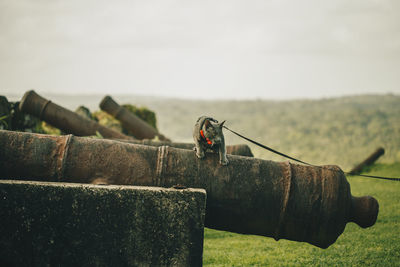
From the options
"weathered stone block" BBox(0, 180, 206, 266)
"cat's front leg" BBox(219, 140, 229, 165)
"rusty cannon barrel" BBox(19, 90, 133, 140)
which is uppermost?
"rusty cannon barrel" BBox(19, 90, 133, 140)

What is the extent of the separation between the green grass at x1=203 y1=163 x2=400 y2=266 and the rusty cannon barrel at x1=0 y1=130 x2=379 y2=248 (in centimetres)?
129

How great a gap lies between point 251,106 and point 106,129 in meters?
32.5

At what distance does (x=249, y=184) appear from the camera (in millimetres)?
3965

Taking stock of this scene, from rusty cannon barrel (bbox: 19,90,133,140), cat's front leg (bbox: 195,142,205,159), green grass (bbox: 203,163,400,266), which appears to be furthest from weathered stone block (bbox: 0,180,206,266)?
rusty cannon barrel (bbox: 19,90,133,140)

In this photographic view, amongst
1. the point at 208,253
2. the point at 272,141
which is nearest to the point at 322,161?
the point at 272,141

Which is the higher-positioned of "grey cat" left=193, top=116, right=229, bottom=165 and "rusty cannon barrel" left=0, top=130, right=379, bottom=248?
"grey cat" left=193, top=116, right=229, bottom=165

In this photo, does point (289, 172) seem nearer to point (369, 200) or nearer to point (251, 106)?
point (369, 200)

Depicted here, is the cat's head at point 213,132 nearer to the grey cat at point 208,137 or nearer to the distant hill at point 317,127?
the grey cat at point 208,137

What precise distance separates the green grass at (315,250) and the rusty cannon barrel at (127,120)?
5107 millimetres

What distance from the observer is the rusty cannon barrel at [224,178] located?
366 centimetres

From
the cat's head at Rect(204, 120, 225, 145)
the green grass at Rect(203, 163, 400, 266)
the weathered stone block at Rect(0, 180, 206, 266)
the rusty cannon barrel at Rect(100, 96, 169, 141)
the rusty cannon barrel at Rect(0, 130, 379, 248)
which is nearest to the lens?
the weathered stone block at Rect(0, 180, 206, 266)

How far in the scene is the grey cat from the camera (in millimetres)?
3829

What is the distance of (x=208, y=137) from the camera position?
12.6 ft

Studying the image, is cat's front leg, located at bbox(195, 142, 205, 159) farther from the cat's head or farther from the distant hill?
the distant hill
